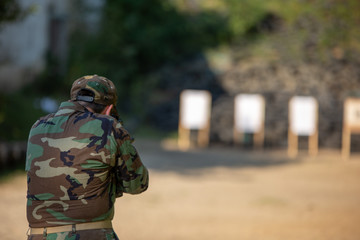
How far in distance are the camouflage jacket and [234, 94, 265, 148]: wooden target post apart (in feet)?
45.5

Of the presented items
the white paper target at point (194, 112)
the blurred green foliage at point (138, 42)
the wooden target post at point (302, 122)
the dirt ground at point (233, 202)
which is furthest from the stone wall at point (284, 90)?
the dirt ground at point (233, 202)

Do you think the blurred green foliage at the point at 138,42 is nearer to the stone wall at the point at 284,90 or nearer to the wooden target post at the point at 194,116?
the stone wall at the point at 284,90

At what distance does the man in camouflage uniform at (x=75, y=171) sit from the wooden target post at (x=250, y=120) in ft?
45.4

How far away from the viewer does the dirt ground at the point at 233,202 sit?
5922 millimetres

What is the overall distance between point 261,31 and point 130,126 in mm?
8227

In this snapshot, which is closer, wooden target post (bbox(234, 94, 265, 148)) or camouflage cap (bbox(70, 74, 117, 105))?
camouflage cap (bbox(70, 74, 117, 105))

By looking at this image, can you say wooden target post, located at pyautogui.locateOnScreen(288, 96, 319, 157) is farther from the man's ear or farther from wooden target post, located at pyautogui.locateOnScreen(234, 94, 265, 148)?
the man's ear

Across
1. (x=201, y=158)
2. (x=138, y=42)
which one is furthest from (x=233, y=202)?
(x=138, y=42)

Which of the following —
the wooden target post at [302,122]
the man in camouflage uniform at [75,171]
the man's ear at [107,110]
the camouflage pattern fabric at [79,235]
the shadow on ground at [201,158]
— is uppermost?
the man's ear at [107,110]

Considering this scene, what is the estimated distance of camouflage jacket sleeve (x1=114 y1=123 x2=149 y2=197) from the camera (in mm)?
2387

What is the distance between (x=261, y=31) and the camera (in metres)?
22.9

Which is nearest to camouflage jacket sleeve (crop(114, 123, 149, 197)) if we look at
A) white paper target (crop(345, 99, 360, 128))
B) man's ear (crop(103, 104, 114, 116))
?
man's ear (crop(103, 104, 114, 116))

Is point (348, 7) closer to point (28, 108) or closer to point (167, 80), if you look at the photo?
point (167, 80)

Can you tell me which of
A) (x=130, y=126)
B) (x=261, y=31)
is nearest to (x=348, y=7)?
(x=261, y=31)
